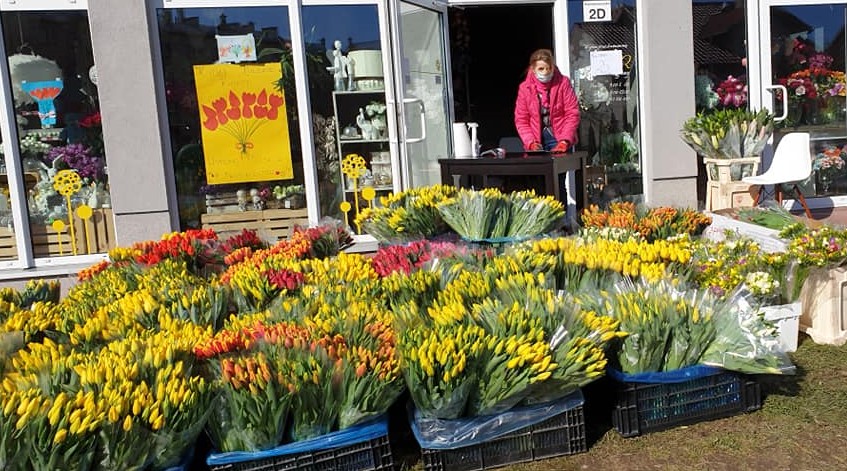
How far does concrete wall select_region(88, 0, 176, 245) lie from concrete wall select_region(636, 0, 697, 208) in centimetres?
410

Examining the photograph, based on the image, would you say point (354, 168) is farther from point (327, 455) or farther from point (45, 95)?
point (327, 455)

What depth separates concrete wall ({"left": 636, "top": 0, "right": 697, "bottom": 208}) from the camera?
6410 mm

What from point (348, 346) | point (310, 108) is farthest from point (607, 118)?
point (348, 346)

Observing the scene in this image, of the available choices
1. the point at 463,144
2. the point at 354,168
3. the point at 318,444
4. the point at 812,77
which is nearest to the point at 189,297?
the point at 318,444

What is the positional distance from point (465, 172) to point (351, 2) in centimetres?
191

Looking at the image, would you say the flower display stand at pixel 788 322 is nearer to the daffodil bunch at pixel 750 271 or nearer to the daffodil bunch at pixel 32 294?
the daffodil bunch at pixel 750 271

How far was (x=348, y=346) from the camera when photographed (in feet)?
8.02

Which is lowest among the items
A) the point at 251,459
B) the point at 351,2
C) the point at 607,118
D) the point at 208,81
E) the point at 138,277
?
the point at 251,459

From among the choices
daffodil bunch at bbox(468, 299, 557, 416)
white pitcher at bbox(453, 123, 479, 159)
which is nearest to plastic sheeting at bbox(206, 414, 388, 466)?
daffodil bunch at bbox(468, 299, 557, 416)

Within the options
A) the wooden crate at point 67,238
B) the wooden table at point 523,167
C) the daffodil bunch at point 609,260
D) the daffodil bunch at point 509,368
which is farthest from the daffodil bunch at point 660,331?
the wooden crate at point 67,238

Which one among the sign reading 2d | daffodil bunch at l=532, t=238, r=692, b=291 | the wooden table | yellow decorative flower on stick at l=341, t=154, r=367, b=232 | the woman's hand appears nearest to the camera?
daffodil bunch at l=532, t=238, r=692, b=291

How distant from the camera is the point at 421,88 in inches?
256

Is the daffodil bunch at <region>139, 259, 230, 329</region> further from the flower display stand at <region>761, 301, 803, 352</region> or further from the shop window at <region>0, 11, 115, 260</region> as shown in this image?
the shop window at <region>0, 11, 115, 260</region>

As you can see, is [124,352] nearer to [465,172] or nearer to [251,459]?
[251,459]
